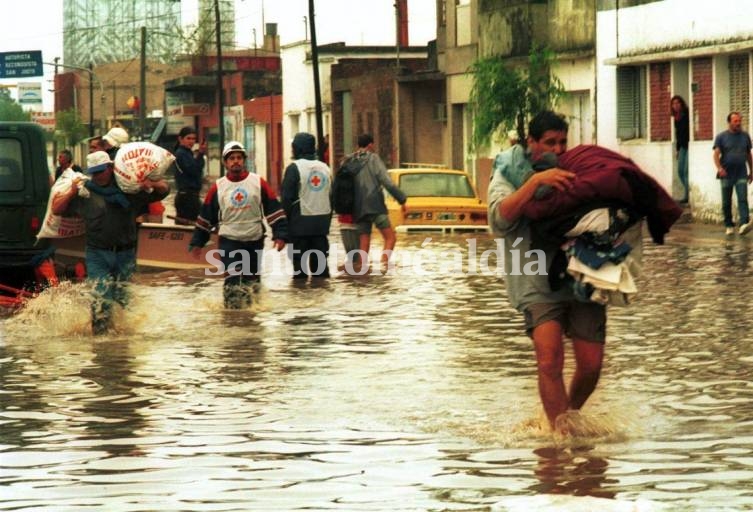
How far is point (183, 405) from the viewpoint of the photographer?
1069 cm

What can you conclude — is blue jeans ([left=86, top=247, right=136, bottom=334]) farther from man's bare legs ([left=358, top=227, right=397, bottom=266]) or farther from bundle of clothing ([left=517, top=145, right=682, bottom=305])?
man's bare legs ([left=358, top=227, right=397, bottom=266])

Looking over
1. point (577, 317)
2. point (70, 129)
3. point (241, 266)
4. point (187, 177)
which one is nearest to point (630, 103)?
point (187, 177)

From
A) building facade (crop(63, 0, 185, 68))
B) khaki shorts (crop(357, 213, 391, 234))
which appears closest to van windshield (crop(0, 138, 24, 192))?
khaki shorts (crop(357, 213, 391, 234))

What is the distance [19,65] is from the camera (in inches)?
3686

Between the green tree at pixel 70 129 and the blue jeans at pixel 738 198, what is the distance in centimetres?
11224

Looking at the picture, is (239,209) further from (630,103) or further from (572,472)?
(630,103)

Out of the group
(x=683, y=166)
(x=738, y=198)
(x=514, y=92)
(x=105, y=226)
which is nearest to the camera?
(x=105, y=226)

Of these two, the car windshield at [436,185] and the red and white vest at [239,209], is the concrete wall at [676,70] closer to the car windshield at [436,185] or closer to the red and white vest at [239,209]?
the car windshield at [436,185]

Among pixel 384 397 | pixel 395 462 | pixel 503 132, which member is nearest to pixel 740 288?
pixel 384 397

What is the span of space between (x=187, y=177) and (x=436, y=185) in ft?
23.5

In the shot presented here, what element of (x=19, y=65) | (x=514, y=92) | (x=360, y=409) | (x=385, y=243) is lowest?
(x=360, y=409)

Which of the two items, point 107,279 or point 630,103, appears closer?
point 107,279

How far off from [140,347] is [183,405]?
11.2 ft

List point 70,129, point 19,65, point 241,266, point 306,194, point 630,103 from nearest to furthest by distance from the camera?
point 241,266 → point 306,194 → point 630,103 → point 19,65 → point 70,129
